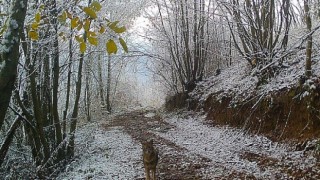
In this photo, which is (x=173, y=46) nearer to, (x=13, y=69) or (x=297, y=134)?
(x=297, y=134)

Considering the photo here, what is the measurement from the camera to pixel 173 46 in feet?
61.5

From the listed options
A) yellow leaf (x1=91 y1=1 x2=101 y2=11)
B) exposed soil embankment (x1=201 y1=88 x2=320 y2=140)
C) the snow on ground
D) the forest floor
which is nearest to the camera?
yellow leaf (x1=91 y1=1 x2=101 y2=11)

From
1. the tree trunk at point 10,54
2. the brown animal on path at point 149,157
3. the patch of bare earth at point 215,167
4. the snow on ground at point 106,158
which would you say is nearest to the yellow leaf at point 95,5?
the tree trunk at point 10,54

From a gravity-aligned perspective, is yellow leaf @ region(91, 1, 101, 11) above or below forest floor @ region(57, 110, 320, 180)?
above

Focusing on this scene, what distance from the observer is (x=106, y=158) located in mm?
9062

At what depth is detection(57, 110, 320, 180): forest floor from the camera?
21.7 feet

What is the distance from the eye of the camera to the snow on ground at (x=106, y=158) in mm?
7398

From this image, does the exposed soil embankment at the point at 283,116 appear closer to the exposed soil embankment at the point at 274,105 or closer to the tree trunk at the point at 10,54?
the exposed soil embankment at the point at 274,105

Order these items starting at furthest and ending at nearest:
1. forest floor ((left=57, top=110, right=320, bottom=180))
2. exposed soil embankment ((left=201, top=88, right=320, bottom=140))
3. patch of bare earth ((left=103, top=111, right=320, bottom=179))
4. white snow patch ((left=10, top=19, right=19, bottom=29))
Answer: exposed soil embankment ((left=201, top=88, right=320, bottom=140)) < forest floor ((left=57, top=110, right=320, bottom=180)) < patch of bare earth ((left=103, top=111, right=320, bottom=179)) < white snow patch ((left=10, top=19, right=19, bottom=29))

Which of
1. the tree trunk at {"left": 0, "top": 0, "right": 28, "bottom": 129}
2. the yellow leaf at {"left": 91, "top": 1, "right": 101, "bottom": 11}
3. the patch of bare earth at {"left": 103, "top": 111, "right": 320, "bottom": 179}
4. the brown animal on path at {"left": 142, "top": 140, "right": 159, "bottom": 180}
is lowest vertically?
the patch of bare earth at {"left": 103, "top": 111, "right": 320, "bottom": 179}

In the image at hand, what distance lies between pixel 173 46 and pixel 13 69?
1688 cm

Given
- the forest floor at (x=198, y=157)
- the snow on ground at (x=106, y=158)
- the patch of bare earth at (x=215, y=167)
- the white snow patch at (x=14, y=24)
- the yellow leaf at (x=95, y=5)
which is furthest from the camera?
the snow on ground at (x=106, y=158)

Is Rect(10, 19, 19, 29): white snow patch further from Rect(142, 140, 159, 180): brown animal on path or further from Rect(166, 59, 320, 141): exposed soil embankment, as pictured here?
Rect(166, 59, 320, 141): exposed soil embankment

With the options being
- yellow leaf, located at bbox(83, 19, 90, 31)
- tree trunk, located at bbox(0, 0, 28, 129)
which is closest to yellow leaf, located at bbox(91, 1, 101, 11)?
yellow leaf, located at bbox(83, 19, 90, 31)
